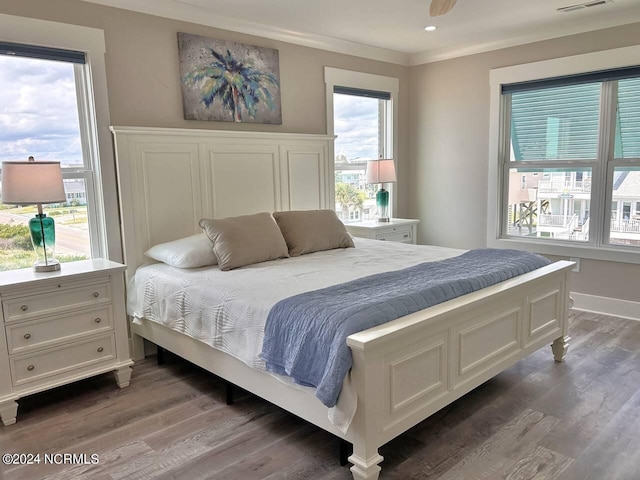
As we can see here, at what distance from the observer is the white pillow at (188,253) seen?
3.07m

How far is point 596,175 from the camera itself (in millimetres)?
4188

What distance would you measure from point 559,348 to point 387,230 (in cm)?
191

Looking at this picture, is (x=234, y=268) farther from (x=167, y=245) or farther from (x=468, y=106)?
(x=468, y=106)

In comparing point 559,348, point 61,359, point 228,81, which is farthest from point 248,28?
point 559,348

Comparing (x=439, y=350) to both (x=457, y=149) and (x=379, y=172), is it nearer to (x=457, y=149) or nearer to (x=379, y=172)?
(x=379, y=172)

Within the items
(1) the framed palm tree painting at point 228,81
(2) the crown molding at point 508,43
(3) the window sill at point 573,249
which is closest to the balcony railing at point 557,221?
(3) the window sill at point 573,249

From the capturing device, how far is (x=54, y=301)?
8.89 ft

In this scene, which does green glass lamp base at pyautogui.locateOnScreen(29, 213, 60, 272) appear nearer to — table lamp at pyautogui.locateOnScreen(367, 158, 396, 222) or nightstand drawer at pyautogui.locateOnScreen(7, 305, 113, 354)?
nightstand drawer at pyautogui.locateOnScreen(7, 305, 113, 354)

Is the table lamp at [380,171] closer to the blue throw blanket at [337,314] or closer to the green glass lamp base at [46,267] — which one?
the blue throw blanket at [337,314]

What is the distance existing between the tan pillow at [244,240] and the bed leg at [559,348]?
189 cm

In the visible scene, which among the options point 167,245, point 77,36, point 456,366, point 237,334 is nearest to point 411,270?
point 456,366

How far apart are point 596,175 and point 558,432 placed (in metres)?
2.63

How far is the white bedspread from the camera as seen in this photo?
2.37 m

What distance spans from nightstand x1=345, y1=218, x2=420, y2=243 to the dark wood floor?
1.83 meters
